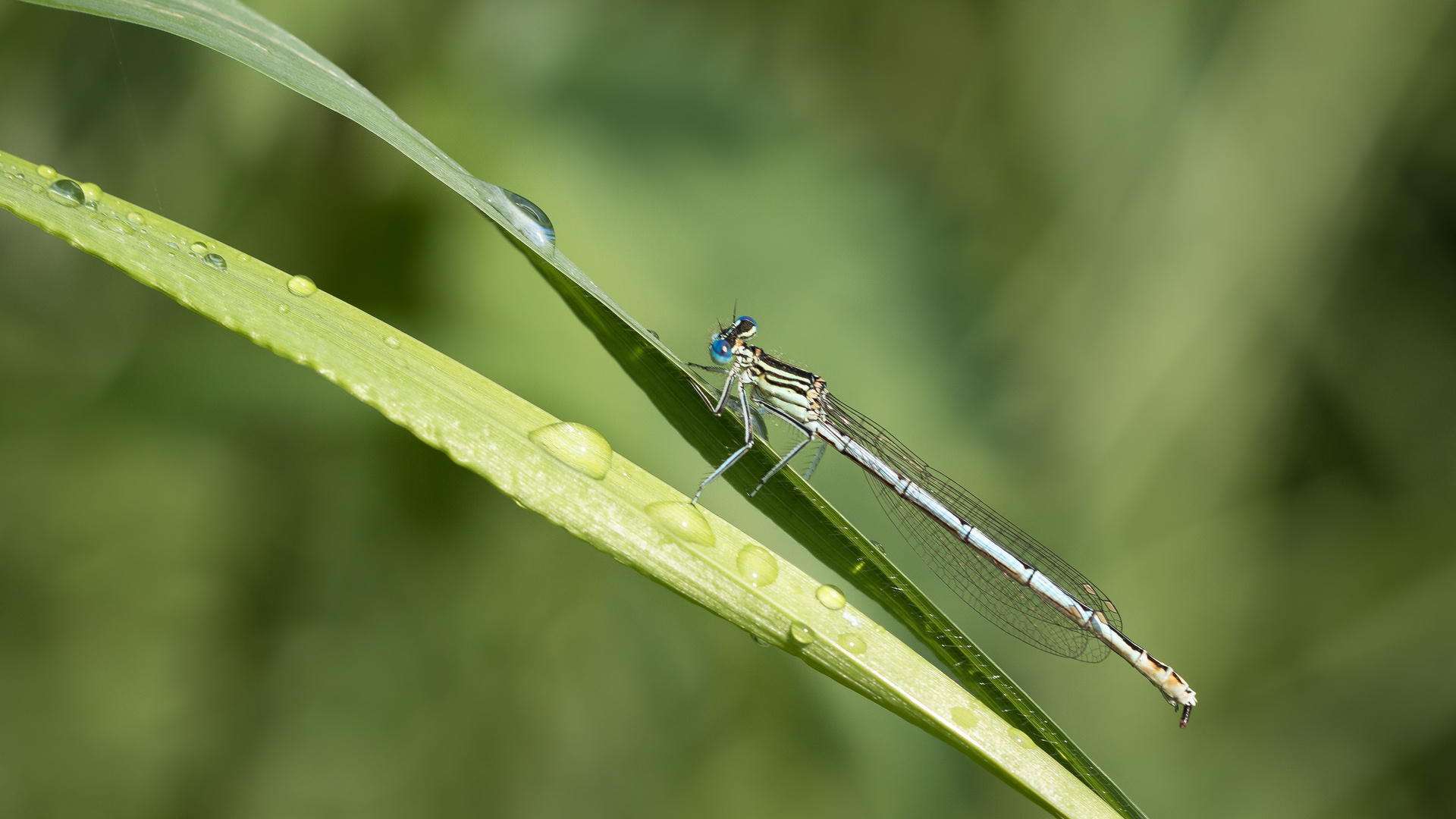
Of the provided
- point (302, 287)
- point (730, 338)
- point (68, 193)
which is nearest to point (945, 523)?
point (730, 338)

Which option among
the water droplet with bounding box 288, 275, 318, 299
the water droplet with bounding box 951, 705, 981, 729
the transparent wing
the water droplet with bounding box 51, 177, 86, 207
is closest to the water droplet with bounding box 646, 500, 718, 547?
the water droplet with bounding box 951, 705, 981, 729

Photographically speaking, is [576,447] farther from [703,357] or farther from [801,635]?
[703,357]

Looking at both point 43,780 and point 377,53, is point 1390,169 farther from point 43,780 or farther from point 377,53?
point 43,780

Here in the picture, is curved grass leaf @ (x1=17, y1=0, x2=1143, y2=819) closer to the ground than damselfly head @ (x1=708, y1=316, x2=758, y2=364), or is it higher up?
closer to the ground

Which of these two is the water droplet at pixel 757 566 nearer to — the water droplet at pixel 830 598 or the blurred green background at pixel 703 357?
the water droplet at pixel 830 598

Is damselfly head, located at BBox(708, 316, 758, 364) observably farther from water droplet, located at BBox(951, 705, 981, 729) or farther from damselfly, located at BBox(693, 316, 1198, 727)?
water droplet, located at BBox(951, 705, 981, 729)

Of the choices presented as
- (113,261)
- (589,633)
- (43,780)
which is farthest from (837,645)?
(43,780)

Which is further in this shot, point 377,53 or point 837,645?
point 377,53
